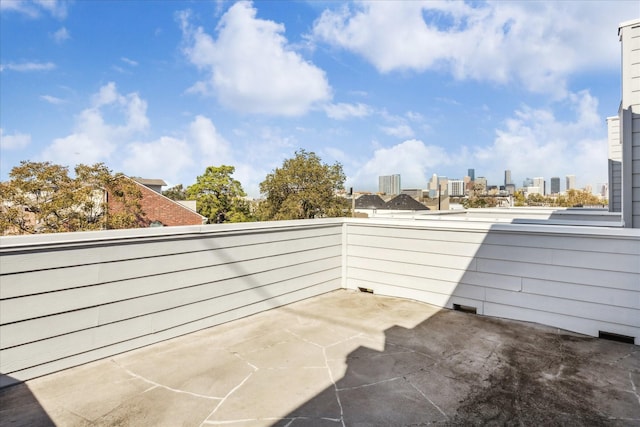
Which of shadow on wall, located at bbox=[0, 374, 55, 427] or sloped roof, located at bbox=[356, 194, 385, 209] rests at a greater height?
sloped roof, located at bbox=[356, 194, 385, 209]

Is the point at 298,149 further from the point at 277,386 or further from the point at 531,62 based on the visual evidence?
the point at 277,386

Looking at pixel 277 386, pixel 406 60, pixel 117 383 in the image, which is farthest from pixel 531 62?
pixel 117 383

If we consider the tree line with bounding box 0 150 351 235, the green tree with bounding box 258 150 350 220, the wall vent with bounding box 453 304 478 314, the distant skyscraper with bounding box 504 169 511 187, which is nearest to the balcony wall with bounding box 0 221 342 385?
the wall vent with bounding box 453 304 478 314

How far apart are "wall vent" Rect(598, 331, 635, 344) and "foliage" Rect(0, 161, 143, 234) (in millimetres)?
16006

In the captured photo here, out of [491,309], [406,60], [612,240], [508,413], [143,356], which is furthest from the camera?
[406,60]

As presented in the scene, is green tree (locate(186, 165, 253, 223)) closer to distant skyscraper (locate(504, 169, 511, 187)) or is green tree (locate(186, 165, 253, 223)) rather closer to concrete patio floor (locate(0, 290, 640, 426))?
concrete patio floor (locate(0, 290, 640, 426))

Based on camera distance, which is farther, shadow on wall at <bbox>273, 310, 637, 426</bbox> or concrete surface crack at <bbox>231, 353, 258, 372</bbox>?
concrete surface crack at <bbox>231, 353, 258, 372</bbox>

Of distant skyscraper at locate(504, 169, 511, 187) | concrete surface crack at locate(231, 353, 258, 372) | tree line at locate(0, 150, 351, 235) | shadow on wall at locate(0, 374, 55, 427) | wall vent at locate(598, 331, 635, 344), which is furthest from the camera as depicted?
distant skyscraper at locate(504, 169, 511, 187)

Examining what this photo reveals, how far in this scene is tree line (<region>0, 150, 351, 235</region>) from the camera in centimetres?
1216

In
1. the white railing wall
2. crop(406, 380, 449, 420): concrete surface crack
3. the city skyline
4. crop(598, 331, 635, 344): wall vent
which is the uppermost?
the city skyline

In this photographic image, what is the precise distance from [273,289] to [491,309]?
2.91m

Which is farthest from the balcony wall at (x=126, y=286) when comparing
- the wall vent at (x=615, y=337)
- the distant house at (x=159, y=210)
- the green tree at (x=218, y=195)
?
the green tree at (x=218, y=195)

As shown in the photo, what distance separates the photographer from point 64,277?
275 cm

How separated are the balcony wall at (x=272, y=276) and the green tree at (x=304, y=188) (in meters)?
16.3
